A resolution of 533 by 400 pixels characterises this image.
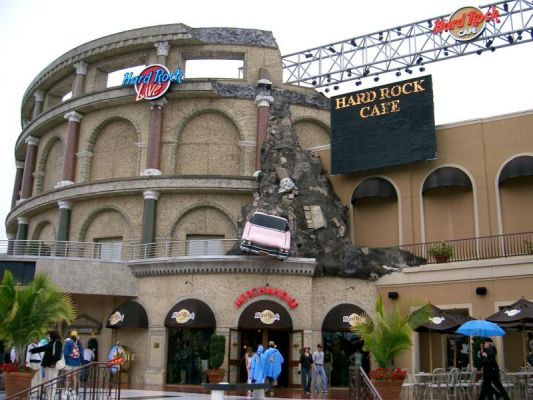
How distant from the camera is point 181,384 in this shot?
1129 inches

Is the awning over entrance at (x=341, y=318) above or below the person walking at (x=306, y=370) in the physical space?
above

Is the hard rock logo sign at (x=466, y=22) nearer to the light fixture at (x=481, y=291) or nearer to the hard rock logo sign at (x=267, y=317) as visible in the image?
the light fixture at (x=481, y=291)

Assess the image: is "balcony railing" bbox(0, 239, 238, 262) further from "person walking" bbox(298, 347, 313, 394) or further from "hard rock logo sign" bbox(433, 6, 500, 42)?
"hard rock logo sign" bbox(433, 6, 500, 42)

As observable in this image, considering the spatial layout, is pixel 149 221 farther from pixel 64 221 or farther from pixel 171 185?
pixel 64 221

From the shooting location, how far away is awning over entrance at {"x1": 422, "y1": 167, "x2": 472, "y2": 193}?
3042 centimetres

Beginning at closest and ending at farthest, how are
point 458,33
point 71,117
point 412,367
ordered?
point 412,367, point 458,33, point 71,117

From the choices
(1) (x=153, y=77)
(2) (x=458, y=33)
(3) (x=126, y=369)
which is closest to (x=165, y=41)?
(1) (x=153, y=77)

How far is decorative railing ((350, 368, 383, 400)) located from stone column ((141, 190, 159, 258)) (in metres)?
20.3

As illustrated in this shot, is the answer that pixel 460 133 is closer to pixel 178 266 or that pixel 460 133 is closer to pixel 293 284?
pixel 293 284

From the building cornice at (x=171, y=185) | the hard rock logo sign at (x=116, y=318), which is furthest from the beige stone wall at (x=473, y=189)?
the hard rock logo sign at (x=116, y=318)

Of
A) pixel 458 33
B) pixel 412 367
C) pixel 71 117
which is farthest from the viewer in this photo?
pixel 71 117

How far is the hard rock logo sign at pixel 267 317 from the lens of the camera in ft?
91.8

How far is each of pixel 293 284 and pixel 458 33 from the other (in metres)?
16.5

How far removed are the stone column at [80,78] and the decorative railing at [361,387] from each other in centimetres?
3048
